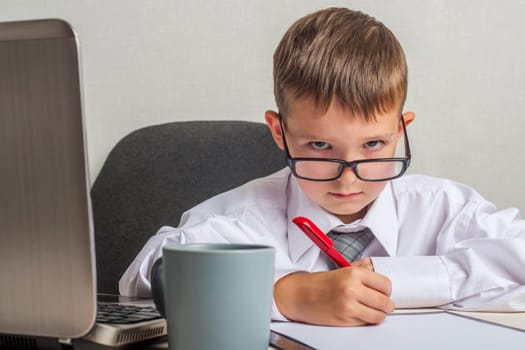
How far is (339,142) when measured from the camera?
877 millimetres

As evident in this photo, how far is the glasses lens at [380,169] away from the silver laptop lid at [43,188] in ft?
1.63

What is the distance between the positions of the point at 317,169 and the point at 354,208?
3.6 inches

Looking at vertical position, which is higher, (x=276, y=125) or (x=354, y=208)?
(x=276, y=125)

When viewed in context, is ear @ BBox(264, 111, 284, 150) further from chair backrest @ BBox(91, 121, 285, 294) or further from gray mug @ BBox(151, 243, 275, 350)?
gray mug @ BBox(151, 243, 275, 350)

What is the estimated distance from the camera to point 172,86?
1505 millimetres

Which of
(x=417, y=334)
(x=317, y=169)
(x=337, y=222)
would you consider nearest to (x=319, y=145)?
(x=317, y=169)

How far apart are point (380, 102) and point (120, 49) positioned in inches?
30.8

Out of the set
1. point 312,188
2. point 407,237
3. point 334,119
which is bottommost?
point 407,237

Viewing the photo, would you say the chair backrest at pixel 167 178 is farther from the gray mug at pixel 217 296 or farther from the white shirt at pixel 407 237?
the gray mug at pixel 217 296

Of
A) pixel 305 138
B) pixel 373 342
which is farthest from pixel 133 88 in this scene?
pixel 373 342

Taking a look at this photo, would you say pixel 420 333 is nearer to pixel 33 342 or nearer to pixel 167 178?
pixel 33 342

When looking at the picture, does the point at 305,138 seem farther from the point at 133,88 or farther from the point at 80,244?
the point at 133,88

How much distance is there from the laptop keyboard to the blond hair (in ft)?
1.34

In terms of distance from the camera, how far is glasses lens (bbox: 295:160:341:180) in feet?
2.88
